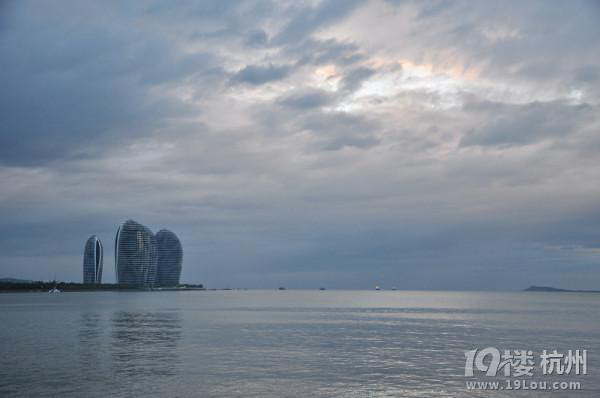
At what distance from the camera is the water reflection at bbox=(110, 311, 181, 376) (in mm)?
42763

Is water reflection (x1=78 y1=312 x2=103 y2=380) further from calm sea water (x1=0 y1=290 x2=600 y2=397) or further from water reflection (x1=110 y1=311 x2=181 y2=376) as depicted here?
water reflection (x1=110 y1=311 x2=181 y2=376)

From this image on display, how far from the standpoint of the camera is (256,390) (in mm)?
35562

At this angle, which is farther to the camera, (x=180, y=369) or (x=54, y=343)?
(x=54, y=343)

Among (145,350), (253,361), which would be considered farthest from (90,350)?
(253,361)

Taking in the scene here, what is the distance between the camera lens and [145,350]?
54344 millimetres

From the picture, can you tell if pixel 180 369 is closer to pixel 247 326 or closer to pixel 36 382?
pixel 36 382

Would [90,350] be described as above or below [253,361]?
below

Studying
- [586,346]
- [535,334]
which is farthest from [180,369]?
[535,334]

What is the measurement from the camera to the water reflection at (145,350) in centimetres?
4276

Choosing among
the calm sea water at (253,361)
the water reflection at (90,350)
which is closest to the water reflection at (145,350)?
the calm sea water at (253,361)

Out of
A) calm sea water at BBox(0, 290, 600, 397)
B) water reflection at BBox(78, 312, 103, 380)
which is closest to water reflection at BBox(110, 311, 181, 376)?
calm sea water at BBox(0, 290, 600, 397)

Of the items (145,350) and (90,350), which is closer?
(90,350)

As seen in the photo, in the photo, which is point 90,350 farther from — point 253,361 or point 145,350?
point 253,361

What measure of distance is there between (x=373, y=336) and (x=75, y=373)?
134ft
